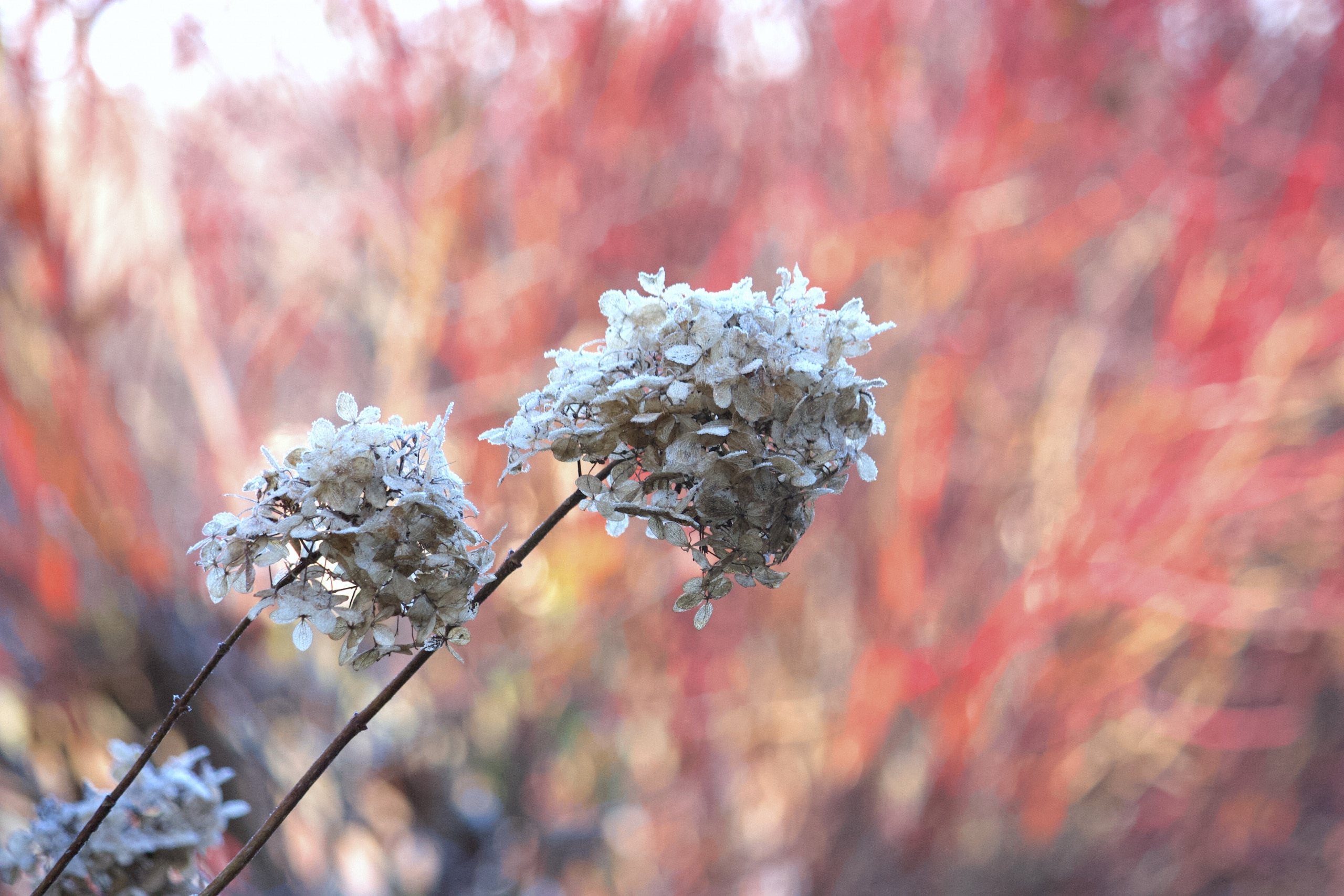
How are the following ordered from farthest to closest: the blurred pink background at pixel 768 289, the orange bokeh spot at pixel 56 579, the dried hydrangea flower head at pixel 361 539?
the blurred pink background at pixel 768 289 → the orange bokeh spot at pixel 56 579 → the dried hydrangea flower head at pixel 361 539

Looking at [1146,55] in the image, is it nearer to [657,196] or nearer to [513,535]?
[657,196]

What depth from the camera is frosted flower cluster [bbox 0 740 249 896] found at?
510 mm

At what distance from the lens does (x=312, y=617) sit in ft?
1.22

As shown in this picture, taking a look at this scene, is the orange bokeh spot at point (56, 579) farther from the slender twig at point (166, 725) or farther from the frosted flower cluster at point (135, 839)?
the slender twig at point (166, 725)

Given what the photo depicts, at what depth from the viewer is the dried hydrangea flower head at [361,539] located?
1.19 feet

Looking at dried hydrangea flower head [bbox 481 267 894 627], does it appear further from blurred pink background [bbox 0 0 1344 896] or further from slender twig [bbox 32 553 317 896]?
blurred pink background [bbox 0 0 1344 896]

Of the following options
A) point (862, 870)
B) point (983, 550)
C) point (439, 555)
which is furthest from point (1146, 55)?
point (439, 555)

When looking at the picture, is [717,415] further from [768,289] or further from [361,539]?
[768,289]

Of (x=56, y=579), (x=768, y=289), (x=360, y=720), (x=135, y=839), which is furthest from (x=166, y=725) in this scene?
(x=768, y=289)

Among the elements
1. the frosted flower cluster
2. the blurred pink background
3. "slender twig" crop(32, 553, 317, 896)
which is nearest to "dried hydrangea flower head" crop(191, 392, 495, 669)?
"slender twig" crop(32, 553, 317, 896)

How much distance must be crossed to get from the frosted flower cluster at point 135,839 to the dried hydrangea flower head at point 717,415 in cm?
34

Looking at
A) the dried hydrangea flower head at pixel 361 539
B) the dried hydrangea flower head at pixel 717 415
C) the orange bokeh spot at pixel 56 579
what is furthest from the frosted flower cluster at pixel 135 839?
the orange bokeh spot at pixel 56 579

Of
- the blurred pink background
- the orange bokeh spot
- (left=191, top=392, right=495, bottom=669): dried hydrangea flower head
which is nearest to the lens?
(left=191, top=392, right=495, bottom=669): dried hydrangea flower head

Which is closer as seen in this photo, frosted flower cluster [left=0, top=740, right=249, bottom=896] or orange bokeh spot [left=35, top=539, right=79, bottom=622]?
frosted flower cluster [left=0, top=740, right=249, bottom=896]
